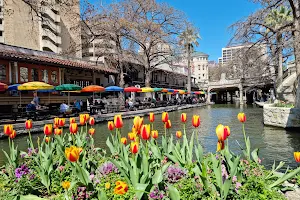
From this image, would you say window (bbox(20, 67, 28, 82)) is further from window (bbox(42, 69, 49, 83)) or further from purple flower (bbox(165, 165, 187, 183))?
purple flower (bbox(165, 165, 187, 183))

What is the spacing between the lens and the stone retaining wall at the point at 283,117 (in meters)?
11.4

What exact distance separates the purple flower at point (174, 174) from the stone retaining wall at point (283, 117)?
10.1 metres

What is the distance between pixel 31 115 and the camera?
1382 cm

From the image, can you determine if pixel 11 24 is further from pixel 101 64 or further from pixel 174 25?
pixel 174 25

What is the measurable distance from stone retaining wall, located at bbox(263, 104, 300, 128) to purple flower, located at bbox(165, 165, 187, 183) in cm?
1006

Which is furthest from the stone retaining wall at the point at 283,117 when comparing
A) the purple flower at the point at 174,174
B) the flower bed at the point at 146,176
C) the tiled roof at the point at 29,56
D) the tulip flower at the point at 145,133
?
the tiled roof at the point at 29,56

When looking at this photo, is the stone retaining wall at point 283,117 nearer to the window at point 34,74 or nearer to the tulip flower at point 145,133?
the tulip flower at point 145,133

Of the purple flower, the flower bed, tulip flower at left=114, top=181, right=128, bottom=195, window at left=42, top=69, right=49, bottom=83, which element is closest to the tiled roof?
window at left=42, top=69, right=49, bottom=83

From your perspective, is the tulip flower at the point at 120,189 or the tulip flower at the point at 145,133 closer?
the tulip flower at the point at 120,189

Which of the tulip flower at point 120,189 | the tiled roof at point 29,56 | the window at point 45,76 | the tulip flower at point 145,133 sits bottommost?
the tulip flower at point 120,189

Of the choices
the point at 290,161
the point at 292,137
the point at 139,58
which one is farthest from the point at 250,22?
the point at 139,58

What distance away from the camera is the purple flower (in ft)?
10.5

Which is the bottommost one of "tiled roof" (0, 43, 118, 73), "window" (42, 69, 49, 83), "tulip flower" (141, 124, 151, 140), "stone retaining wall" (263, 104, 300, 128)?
"stone retaining wall" (263, 104, 300, 128)

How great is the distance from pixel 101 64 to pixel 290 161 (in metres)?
25.6
